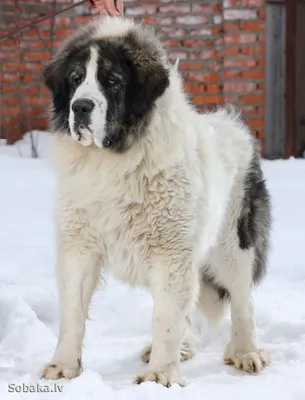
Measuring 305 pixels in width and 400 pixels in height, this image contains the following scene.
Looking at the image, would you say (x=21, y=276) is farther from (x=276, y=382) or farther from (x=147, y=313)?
(x=276, y=382)

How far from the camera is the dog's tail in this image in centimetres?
437

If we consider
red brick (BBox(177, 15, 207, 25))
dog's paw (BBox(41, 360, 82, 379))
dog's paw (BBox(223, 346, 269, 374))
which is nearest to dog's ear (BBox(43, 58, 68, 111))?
dog's paw (BBox(41, 360, 82, 379))

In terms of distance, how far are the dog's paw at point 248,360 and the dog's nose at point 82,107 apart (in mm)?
1420

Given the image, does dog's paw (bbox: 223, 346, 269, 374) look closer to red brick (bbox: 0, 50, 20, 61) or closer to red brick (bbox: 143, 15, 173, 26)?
red brick (bbox: 143, 15, 173, 26)

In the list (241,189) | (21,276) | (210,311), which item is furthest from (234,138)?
(21,276)

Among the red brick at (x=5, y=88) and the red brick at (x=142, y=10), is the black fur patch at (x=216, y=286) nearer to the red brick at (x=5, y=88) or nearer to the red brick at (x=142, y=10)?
the red brick at (x=142, y=10)

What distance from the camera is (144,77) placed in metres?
3.51

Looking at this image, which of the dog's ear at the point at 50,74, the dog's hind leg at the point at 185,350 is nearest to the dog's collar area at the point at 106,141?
the dog's ear at the point at 50,74

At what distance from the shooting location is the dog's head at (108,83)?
3387 mm

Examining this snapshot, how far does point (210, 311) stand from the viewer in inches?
173

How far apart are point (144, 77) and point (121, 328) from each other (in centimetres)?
153

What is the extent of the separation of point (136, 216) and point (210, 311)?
1.09 m

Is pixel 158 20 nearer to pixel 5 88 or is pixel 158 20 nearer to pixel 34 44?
pixel 34 44

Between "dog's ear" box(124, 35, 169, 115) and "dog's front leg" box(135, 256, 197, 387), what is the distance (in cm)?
64
